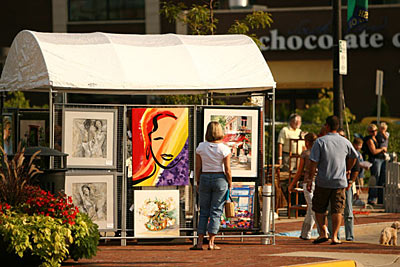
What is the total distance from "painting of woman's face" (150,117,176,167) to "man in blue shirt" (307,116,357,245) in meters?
2.16

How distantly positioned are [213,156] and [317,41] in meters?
25.3

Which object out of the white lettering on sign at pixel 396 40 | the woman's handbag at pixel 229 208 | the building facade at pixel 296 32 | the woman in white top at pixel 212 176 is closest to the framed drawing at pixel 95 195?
the woman in white top at pixel 212 176

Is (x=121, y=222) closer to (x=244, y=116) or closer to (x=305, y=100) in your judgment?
(x=244, y=116)

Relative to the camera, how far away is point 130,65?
12.9 meters

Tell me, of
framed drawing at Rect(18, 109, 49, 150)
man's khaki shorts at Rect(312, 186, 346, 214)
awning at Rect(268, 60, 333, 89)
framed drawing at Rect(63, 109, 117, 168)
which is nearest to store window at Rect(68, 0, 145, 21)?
awning at Rect(268, 60, 333, 89)

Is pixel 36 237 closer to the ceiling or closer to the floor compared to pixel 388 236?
closer to the ceiling

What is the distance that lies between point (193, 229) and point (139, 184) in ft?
3.43

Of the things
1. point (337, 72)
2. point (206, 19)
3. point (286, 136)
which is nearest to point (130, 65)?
point (206, 19)

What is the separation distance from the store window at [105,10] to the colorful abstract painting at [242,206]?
83.8 ft

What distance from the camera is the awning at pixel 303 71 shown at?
37.0 metres

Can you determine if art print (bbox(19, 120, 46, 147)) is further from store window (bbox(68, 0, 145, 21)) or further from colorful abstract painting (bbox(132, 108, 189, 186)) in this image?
store window (bbox(68, 0, 145, 21))

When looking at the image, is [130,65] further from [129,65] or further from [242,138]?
[242,138]

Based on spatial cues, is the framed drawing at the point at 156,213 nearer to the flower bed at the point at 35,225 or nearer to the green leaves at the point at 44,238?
the flower bed at the point at 35,225

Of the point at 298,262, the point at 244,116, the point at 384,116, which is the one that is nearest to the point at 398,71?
the point at 384,116
